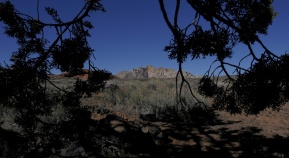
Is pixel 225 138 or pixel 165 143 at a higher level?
pixel 225 138

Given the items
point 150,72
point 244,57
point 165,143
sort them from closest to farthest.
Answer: point 244,57 → point 165,143 → point 150,72

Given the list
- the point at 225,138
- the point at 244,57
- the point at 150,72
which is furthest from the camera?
the point at 150,72

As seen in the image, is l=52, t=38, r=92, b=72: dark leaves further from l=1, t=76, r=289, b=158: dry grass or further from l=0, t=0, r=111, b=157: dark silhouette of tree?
l=1, t=76, r=289, b=158: dry grass

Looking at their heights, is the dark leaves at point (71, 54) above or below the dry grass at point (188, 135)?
above

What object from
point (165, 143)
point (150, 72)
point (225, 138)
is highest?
point (150, 72)

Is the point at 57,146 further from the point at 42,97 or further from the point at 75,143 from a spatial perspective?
the point at 42,97

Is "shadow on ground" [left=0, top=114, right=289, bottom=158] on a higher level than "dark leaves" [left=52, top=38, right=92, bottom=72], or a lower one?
lower

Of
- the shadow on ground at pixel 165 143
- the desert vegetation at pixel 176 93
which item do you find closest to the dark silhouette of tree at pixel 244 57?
the desert vegetation at pixel 176 93

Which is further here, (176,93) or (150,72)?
(150,72)

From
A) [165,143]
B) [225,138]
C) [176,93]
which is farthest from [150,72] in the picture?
[176,93]

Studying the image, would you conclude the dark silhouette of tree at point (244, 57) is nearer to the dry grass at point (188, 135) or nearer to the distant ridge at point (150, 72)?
the dry grass at point (188, 135)

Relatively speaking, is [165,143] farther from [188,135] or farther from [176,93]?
[176,93]

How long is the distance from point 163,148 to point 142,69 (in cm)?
12637

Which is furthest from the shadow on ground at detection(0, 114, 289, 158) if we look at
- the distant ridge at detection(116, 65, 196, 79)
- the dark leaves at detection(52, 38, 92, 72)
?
the distant ridge at detection(116, 65, 196, 79)
